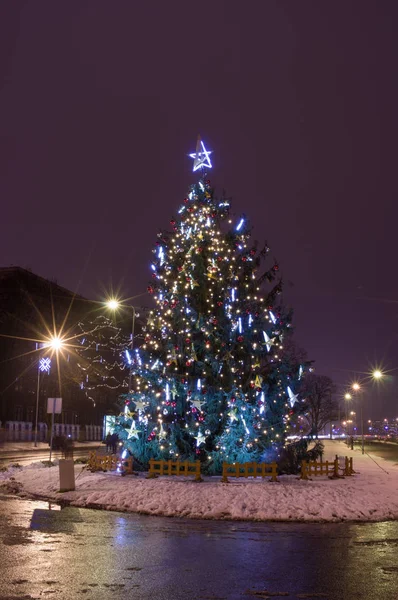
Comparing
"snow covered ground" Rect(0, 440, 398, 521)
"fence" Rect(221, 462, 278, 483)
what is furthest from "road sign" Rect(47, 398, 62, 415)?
"fence" Rect(221, 462, 278, 483)

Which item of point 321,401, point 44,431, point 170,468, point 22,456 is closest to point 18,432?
point 44,431

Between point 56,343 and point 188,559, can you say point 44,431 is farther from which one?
point 188,559

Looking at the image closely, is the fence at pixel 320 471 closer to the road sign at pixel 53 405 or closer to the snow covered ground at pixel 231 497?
the snow covered ground at pixel 231 497

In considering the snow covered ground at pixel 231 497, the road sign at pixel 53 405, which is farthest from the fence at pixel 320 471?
the road sign at pixel 53 405

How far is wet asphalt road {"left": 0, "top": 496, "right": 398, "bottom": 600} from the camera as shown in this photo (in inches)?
306

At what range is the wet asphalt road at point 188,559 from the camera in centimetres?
778

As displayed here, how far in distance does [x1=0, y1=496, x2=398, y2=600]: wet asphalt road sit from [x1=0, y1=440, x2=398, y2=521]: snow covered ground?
832 mm

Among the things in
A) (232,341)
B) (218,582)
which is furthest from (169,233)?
(218,582)

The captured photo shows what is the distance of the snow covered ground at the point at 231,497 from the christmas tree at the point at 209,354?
1986 millimetres

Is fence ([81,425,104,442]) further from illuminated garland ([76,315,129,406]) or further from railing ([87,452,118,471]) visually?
railing ([87,452,118,471])

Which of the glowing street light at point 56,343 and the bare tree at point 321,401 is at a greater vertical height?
the glowing street light at point 56,343

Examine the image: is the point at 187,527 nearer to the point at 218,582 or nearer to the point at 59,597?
the point at 218,582

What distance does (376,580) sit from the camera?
8586 millimetres

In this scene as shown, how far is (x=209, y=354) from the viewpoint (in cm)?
2264
